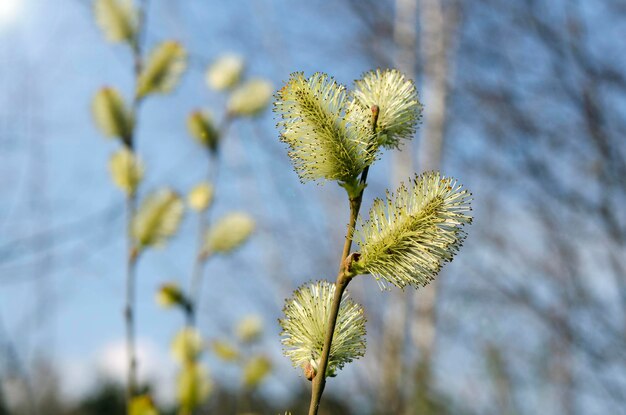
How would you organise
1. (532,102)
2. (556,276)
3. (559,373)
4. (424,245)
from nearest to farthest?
(424,245), (532,102), (556,276), (559,373)

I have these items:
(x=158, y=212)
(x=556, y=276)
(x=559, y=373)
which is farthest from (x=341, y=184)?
(x=559, y=373)

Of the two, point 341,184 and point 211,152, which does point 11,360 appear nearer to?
point 211,152

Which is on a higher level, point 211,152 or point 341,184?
point 211,152

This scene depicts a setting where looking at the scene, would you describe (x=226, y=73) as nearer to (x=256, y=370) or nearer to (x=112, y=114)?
(x=112, y=114)

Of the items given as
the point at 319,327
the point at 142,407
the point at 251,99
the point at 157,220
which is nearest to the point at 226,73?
the point at 251,99

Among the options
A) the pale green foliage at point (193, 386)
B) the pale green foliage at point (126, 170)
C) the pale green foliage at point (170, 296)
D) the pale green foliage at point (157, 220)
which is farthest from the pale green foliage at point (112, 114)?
the pale green foliage at point (193, 386)

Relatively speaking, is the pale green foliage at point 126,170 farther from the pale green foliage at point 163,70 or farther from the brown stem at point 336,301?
the brown stem at point 336,301
